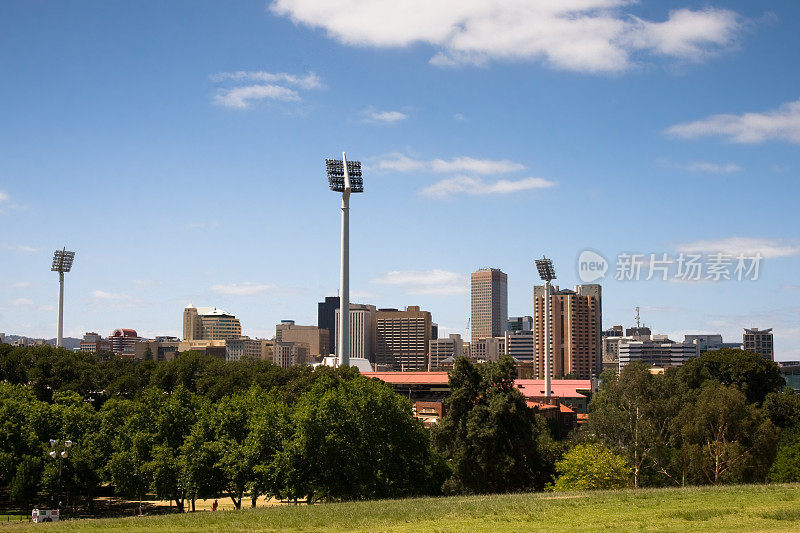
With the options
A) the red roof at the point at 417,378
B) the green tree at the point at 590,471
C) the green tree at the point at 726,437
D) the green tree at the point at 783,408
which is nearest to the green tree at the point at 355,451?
the green tree at the point at 590,471

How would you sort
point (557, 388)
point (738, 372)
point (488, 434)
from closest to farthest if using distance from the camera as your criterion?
point (488, 434), point (738, 372), point (557, 388)

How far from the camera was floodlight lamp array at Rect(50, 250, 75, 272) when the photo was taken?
173 meters

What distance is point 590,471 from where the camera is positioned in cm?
5325

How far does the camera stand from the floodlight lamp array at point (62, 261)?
173125 millimetres

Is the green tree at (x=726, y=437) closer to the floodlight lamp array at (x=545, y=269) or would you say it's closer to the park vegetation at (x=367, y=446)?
the park vegetation at (x=367, y=446)

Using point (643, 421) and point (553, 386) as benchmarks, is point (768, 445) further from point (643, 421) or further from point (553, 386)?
point (553, 386)

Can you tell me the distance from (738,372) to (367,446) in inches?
2309

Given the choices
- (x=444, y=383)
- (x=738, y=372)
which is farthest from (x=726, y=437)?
(x=444, y=383)

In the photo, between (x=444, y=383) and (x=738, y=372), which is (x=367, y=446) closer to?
(x=738, y=372)

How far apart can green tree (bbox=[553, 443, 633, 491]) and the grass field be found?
15.9 meters

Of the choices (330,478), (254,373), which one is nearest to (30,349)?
(254,373)

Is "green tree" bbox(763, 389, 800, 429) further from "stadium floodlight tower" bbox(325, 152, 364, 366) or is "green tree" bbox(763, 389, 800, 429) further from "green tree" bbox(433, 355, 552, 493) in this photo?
"stadium floodlight tower" bbox(325, 152, 364, 366)

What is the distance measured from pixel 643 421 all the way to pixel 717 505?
110ft

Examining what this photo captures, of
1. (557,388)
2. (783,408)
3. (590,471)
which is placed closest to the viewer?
(590,471)
